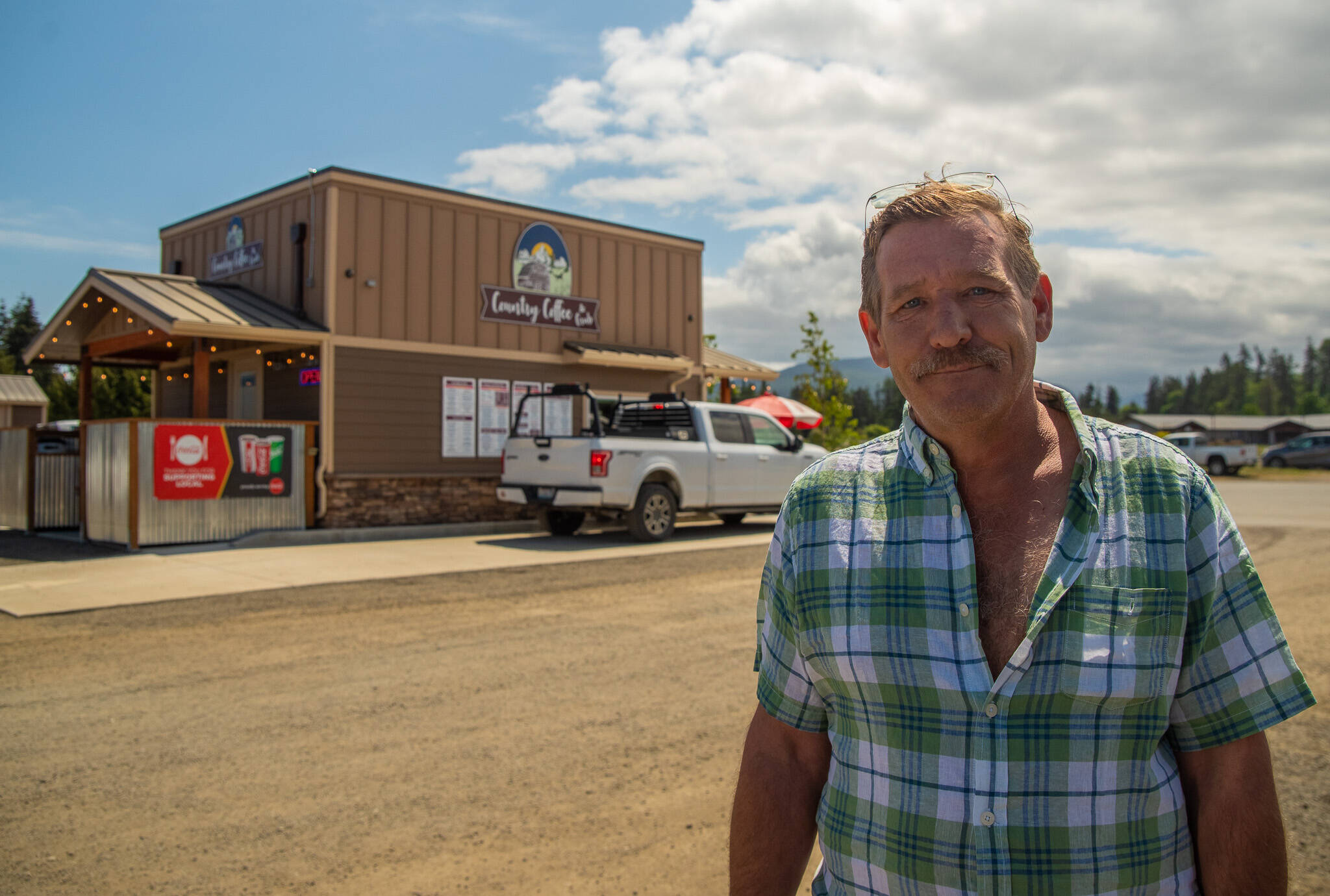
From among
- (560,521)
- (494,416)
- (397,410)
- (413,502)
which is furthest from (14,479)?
(560,521)

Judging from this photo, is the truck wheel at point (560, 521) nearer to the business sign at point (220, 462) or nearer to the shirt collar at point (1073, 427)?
the business sign at point (220, 462)

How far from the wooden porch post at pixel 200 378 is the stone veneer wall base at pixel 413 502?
2039mm

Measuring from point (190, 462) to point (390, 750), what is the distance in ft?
31.4

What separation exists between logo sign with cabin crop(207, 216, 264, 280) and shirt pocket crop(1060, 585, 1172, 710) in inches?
661

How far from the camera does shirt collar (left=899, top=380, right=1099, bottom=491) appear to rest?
61.7 inches

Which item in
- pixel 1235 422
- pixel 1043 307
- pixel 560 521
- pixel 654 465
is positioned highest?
pixel 1235 422

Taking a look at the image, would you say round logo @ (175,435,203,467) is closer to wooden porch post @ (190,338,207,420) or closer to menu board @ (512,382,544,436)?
wooden porch post @ (190,338,207,420)

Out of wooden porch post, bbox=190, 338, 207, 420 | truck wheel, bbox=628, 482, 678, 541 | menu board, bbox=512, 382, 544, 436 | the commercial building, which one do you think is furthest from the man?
menu board, bbox=512, 382, 544, 436

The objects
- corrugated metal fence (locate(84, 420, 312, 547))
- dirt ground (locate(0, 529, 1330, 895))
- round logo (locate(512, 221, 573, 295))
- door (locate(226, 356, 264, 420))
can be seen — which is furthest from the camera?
round logo (locate(512, 221, 573, 295))

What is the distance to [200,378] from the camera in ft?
45.7

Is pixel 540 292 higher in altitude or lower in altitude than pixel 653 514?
higher

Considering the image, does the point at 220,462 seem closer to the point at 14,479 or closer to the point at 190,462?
the point at 190,462

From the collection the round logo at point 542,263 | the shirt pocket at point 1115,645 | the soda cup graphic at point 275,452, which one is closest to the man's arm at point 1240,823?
the shirt pocket at point 1115,645

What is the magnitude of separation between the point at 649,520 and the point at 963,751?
1215 cm
